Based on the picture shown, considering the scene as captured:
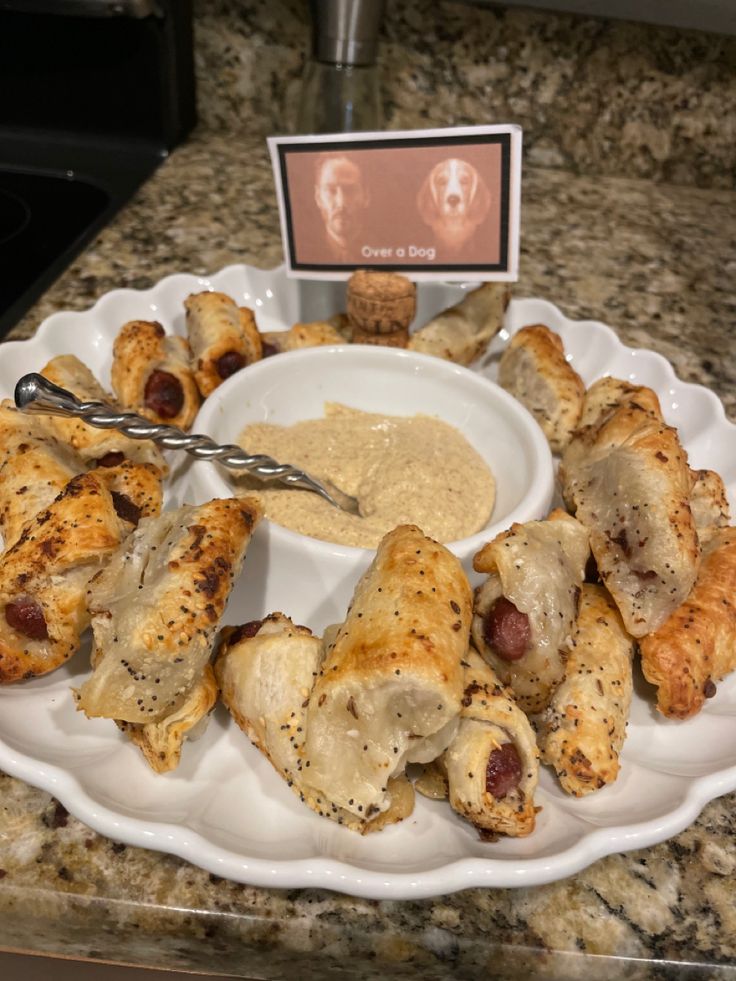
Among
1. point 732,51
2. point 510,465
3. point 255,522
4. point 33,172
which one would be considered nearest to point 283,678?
point 255,522

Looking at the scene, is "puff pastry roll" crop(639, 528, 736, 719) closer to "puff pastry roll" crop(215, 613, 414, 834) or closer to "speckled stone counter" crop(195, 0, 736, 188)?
"puff pastry roll" crop(215, 613, 414, 834)

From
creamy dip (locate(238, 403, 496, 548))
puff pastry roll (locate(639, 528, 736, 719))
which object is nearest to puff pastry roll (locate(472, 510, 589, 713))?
puff pastry roll (locate(639, 528, 736, 719))

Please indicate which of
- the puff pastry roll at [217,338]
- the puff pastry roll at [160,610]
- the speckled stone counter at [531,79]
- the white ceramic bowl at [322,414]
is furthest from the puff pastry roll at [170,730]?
the speckled stone counter at [531,79]

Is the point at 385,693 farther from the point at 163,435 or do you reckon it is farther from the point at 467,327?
the point at 467,327

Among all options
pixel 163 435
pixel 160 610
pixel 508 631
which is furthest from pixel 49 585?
pixel 508 631

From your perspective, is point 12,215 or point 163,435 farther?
point 12,215

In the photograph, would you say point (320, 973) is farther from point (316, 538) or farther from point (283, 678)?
point (316, 538)
